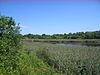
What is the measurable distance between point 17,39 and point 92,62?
3701 mm

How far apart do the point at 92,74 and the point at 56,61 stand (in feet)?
6.82

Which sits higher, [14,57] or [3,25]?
[3,25]

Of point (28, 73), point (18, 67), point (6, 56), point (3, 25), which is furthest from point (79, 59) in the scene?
point (3, 25)

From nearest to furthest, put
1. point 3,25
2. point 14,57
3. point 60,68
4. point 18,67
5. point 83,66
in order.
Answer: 1. point 3,25
2. point 14,57
3. point 18,67
4. point 83,66
5. point 60,68

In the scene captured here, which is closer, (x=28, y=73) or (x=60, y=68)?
(x=28, y=73)

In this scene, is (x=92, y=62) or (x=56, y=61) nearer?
(x=92, y=62)

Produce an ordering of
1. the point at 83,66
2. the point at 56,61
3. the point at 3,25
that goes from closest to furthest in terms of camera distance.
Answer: the point at 3,25, the point at 83,66, the point at 56,61

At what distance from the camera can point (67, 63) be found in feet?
15.7

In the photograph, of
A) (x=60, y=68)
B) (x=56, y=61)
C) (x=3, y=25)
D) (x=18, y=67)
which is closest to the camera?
(x=3, y=25)

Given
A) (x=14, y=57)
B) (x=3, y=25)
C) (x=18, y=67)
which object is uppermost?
(x=3, y=25)

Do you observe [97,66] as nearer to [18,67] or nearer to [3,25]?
[18,67]

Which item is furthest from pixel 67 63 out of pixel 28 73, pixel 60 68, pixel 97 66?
pixel 28 73

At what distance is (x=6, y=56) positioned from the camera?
12.2 ft

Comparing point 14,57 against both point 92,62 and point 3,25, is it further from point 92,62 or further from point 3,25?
point 92,62
